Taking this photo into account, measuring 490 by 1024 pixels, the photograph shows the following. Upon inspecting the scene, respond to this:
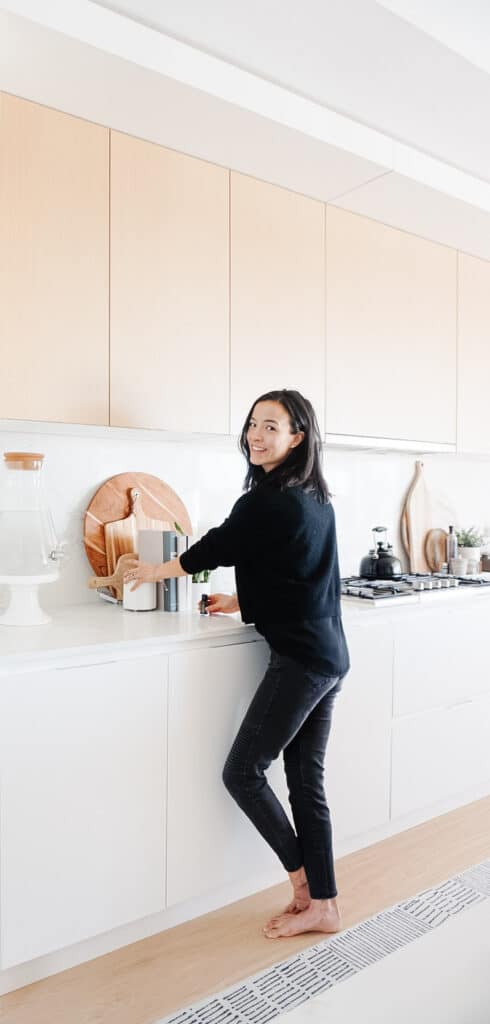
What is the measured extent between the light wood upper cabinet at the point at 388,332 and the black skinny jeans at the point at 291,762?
1.06 metres

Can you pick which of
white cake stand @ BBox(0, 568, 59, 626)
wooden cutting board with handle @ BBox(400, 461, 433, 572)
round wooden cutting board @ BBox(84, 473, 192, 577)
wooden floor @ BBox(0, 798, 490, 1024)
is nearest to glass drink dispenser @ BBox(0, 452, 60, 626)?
white cake stand @ BBox(0, 568, 59, 626)

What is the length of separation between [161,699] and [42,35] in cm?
163

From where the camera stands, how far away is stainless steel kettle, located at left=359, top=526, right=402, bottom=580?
3018mm

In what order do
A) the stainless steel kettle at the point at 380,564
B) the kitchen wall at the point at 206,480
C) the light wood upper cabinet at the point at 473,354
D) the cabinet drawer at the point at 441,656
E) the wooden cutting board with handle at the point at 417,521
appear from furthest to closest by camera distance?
the wooden cutting board with handle at the point at 417,521, the light wood upper cabinet at the point at 473,354, the stainless steel kettle at the point at 380,564, the cabinet drawer at the point at 441,656, the kitchen wall at the point at 206,480

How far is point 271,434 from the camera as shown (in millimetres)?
2027

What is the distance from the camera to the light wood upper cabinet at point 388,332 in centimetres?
271

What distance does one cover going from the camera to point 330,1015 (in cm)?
69

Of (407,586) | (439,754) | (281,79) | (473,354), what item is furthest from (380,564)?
(281,79)

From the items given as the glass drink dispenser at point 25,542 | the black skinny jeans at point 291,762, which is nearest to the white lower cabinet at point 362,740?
the black skinny jeans at point 291,762

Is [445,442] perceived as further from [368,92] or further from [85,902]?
[85,902]

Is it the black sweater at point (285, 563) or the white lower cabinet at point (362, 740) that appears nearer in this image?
the black sweater at point (285, 563)

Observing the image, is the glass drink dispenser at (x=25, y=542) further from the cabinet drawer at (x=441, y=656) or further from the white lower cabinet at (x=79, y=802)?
the cabinet drawer at (x=441, y=656)

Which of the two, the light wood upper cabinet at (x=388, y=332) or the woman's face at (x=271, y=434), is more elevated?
the light wood upper cabinet at (x=388, y=332)

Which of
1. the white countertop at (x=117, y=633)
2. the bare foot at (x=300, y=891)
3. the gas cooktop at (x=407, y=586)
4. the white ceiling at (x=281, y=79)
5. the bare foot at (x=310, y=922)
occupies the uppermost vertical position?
the white ceiling at (x=281, y=79)
